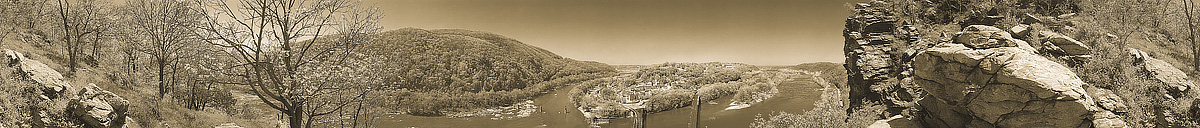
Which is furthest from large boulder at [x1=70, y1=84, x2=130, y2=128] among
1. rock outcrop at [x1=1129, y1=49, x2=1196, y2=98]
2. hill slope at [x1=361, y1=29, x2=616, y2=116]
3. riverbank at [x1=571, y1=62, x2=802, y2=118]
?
hill slope at [x1=361, y1=29, x2=616, y2=116]

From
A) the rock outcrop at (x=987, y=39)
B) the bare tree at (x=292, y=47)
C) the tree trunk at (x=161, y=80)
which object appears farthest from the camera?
the tree trunk at (x=161, y=80)

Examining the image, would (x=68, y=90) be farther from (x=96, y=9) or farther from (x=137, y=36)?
(x=96, y=9)

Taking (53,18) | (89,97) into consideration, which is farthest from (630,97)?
(89,97)

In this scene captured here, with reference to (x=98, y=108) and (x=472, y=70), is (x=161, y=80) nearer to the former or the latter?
(x=98, y=108)

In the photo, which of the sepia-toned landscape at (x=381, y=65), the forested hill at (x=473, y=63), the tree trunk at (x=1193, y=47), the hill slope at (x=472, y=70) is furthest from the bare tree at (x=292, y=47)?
the forested hill at (x=473, y=63)

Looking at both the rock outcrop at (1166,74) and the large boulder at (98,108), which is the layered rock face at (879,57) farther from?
the large boulder at (98,108)

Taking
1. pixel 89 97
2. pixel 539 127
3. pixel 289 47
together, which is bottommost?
pixel 539 127

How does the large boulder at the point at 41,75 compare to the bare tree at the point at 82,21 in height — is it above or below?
below
